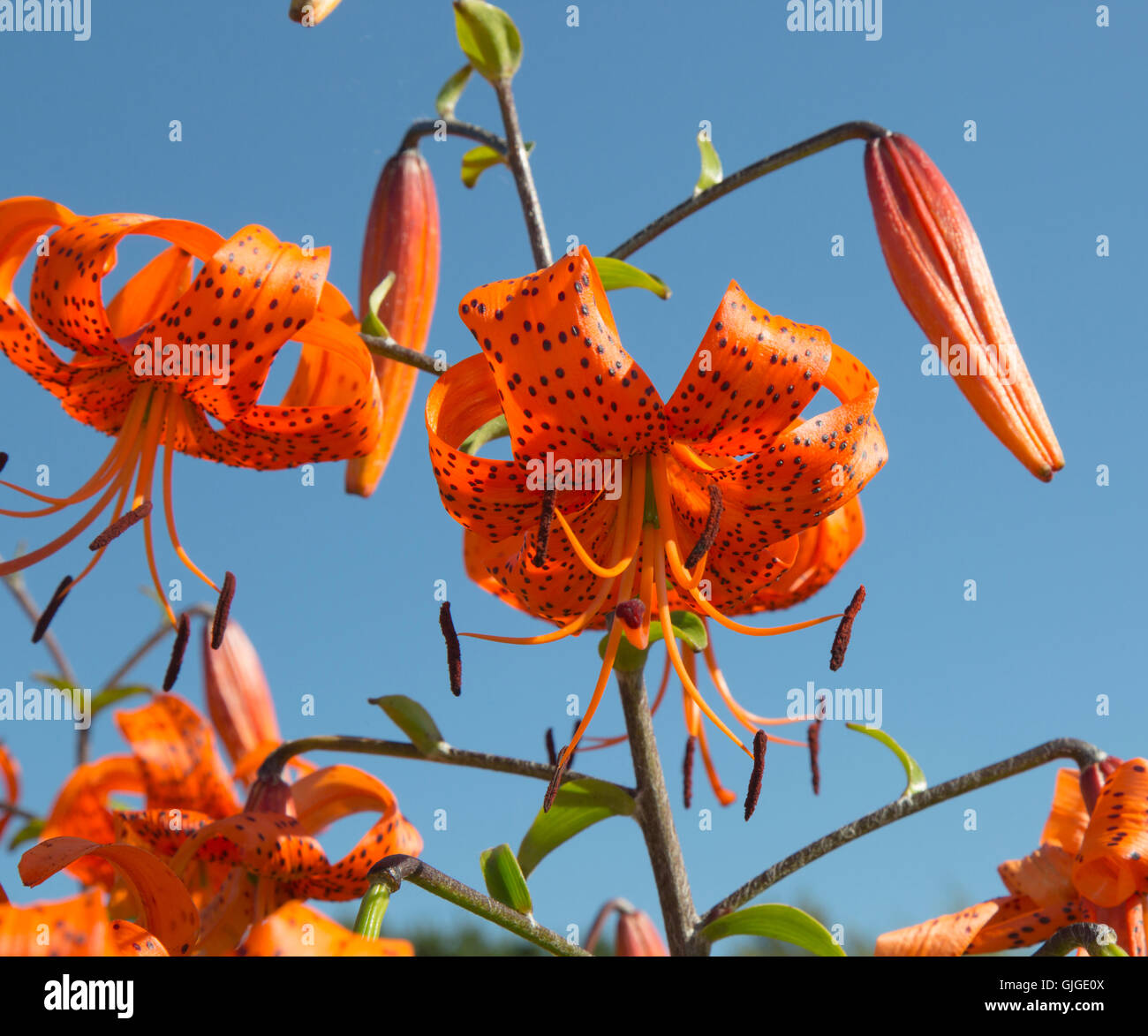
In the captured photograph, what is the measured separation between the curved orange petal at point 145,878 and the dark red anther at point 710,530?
72cm

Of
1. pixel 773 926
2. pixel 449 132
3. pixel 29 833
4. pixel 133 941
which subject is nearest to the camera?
pixel 133 941

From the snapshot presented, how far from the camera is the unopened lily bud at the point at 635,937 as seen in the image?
2932mm

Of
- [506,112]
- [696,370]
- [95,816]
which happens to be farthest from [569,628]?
[95,816]

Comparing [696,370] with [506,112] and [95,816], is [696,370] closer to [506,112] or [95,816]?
[506,112]

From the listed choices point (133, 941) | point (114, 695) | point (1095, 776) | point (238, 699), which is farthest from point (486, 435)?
point (114, 695)

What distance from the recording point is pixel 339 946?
0.88 metres

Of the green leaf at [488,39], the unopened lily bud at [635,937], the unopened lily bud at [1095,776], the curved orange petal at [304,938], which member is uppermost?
the green leaf at [488,39]

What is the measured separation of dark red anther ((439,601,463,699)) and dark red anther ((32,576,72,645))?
2.04 ft

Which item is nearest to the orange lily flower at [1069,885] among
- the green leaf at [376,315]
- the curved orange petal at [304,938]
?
the curved orange petal at [304,938]

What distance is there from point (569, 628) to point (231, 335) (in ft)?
2.05

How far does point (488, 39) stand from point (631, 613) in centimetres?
108

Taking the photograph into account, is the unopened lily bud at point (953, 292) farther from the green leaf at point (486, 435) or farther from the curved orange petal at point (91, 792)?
the curved orange petal at point (91, 792)

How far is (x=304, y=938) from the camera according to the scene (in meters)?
0.86

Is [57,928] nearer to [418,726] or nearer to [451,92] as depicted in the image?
[418,726]
